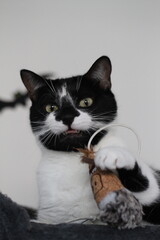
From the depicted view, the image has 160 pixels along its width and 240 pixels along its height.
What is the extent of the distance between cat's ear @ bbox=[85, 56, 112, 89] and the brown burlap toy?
41 centimetres

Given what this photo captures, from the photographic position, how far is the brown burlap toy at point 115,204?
660mm

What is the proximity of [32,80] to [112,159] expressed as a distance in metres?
0.49

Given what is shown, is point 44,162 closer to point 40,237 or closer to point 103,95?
point 103,95

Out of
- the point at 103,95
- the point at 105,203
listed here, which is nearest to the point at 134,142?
the point at 103,95

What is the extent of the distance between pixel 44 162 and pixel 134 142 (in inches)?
21.7

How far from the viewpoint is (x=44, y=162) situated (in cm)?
107

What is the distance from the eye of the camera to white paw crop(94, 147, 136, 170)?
73 centimetres

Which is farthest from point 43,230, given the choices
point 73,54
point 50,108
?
point 73,54

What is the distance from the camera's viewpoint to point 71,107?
97cm

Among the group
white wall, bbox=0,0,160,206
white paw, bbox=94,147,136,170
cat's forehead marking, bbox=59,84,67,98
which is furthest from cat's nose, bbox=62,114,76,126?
white wall, bbox=0,0,160,206

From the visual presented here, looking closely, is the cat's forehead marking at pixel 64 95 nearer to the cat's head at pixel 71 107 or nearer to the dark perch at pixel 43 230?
the cat's head at pixel 71 107

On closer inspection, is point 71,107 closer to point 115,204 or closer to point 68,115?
point 68,115

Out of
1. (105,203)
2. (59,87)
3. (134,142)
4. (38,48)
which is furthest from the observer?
(38,48)

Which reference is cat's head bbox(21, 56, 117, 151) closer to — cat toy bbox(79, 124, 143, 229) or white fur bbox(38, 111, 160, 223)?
white fur bbox(38, 111, 160, 223)
